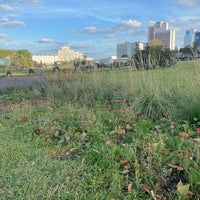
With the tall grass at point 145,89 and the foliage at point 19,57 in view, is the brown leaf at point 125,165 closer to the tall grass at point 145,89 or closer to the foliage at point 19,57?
the tall grass at point 145,89

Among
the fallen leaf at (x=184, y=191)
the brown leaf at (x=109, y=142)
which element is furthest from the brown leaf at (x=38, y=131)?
the fallen leaf at (x=184, y=191)

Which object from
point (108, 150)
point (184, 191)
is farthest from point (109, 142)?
point (184, 191)

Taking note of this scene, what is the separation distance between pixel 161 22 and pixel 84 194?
14048 millimetres

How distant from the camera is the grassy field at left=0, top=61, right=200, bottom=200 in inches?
73.4

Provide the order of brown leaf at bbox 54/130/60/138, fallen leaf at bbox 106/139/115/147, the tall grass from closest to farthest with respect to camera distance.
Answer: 1. fallen leaf at bbox 106/139/115/147
2. brown leaf at bbox 54/130/60/138
3. the tall grass

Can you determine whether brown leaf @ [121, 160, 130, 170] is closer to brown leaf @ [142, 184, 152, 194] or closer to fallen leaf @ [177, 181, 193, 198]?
brown leaf @ [142, 184, 152, 194]

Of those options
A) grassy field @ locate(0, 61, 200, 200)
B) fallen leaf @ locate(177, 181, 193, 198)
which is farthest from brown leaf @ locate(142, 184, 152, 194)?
fallen leaf @ locate(177, 181, 193, 198)

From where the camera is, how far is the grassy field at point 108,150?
6.11ft

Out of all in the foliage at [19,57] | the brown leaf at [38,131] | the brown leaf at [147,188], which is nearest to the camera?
the brown leaf at [147,188]

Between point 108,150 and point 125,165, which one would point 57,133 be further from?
point 125,165

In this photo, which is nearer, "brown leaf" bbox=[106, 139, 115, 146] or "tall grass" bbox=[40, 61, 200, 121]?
"brown leaf" bbox=[106, 139, 115, 146]

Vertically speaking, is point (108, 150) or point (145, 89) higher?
point (145, 89)

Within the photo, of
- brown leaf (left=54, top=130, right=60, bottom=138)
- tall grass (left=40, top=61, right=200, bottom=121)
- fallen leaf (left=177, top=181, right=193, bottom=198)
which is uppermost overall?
tall grass (left=40, top=61, right=200, bottom=121)

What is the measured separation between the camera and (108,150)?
7.82 feet
